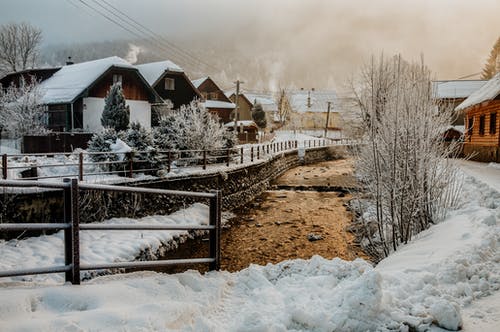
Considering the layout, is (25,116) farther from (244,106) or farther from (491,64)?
(491,64)

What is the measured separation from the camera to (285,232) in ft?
46.4

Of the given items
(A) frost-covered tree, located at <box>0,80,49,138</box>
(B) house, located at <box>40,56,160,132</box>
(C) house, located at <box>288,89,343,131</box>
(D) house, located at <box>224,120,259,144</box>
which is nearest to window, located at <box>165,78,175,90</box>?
(B) house, located at <box>40,56,160,132</box>

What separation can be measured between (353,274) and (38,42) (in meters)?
65.6

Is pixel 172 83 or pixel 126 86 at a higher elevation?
pixel 172 83

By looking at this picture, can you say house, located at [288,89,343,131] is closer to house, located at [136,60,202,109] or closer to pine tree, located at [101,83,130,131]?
house, located at [136,60,202,109]

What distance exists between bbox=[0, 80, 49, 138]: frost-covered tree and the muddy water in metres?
17.4

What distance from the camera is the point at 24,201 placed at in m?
10.5

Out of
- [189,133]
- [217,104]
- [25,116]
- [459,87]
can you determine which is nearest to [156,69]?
[25,116]

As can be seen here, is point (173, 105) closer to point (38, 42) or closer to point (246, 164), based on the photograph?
point (246, 164)

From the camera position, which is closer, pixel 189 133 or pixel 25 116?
pixel 189 133

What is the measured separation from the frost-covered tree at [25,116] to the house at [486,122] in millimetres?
26798

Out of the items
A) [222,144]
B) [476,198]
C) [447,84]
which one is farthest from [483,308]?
[447,84]

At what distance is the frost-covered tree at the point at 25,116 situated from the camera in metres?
26.7

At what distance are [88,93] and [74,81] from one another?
2360mm
